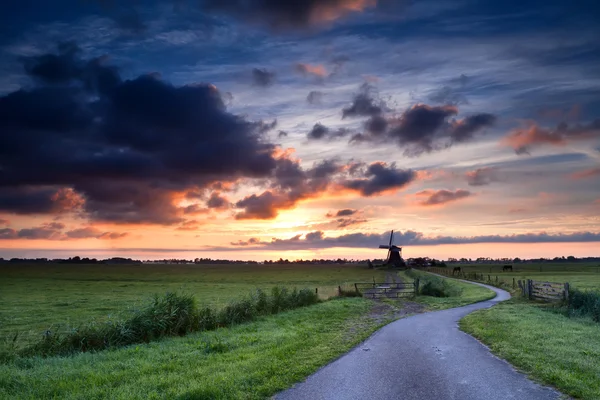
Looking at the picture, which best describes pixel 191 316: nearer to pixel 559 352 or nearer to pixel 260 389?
pixel 260 389

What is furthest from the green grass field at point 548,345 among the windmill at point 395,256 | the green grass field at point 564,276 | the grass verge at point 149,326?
the windmill at point 395,256

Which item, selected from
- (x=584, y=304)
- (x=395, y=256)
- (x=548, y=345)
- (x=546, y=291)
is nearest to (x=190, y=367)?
(x=548, y=345)

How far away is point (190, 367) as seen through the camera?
13.3 meters

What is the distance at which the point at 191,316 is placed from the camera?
20500 millimetres

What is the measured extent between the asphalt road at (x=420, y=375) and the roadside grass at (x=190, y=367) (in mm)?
875

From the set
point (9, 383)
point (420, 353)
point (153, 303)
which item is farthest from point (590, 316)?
point (9, 383)

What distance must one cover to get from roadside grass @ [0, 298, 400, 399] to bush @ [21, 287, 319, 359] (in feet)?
3.80

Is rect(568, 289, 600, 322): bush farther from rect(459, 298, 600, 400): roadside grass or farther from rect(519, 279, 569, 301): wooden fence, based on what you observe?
rect(459, 298, 600, 400): roadside grass

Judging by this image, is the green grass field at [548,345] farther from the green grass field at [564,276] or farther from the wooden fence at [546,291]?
the green grass field at [564,276]

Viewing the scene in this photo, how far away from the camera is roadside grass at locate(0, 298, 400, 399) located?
35.7ft

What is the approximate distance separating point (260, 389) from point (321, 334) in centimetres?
940

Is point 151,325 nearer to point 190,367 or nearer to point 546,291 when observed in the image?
point 190,367

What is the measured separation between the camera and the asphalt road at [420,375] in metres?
10.7

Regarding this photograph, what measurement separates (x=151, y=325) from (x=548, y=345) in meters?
16.0
